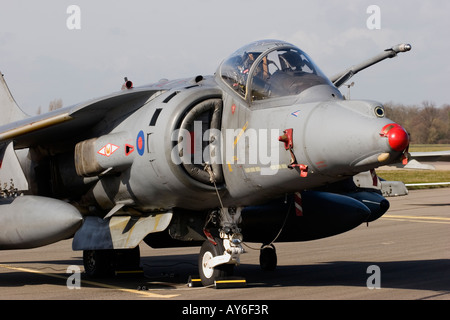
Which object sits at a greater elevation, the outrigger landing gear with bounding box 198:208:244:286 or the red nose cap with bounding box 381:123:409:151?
the red nose cap with bounding box 381:123:409:151

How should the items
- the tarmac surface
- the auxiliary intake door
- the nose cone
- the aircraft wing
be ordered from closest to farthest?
the nose cone, the auxiliary intake door, the tarmac surface, the aircraft wing

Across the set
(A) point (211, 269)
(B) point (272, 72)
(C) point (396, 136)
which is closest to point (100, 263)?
(A) point (211, 269)

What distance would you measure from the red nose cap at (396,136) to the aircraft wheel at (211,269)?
11.3 feet

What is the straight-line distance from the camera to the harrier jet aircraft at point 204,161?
27.6 feet

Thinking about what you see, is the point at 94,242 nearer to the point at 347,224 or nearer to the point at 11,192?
the point at 11,192

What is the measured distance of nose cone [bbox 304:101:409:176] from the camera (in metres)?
7.65

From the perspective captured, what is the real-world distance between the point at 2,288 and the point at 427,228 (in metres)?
13.1

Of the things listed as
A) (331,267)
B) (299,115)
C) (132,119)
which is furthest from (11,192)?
(331,267)

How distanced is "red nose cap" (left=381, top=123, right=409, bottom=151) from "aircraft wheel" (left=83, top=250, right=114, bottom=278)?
659 cm

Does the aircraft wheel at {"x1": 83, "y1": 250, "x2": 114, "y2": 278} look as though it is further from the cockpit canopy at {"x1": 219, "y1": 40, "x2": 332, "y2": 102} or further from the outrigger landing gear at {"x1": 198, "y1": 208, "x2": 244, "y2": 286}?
the cockpit canopy at {"x1": 219, "y1": 40, "x2": 332, "y2": 102}

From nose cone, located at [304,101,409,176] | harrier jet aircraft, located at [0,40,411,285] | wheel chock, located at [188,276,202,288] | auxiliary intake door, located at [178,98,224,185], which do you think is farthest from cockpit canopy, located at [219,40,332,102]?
wheel chock, located at [188,276,202,288]

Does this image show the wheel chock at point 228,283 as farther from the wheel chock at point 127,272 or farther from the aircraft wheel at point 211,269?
the wheel chock at point 127,272

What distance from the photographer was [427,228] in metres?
20.4

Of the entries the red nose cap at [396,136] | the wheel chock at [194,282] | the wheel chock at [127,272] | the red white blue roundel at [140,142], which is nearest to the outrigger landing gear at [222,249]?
the wheel chock at [194,282]
